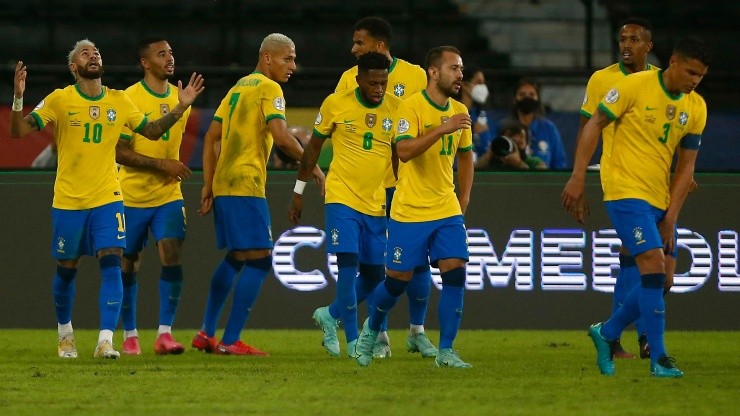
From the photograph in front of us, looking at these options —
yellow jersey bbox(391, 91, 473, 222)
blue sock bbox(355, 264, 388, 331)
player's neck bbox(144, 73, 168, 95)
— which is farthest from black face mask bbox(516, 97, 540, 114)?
yellow jersey bbox(391, 91, 473, 222)

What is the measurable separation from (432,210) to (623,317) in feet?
4.83

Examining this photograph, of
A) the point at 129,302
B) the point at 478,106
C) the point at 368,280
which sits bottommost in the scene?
the point at 129,302

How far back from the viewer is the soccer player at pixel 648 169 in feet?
30.5

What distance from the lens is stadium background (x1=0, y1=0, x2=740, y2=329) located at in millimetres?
13594

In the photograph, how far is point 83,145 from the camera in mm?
10961

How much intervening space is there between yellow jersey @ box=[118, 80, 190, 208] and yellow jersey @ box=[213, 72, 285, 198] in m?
0.45

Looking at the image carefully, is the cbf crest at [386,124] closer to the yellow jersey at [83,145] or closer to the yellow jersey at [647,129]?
the yellow jersey at [647,129]

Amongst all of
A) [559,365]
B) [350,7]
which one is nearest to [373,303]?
[559,365]

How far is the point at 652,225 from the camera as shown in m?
9.36

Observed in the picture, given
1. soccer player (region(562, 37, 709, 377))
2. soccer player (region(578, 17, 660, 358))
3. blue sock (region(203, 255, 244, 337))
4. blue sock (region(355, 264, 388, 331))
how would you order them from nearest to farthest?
soccer player (region(562, 37, 709, 377)) < soccer player (region(578, 17, 660, 358)) < blue sock (region(355, 264, 388, 331)) < blue sock (region(203, 255, 244, 337))

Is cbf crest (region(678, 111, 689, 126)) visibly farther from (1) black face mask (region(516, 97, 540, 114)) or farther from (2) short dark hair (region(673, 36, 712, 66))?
(1) black face mask (region(516, 97, 540, 114))

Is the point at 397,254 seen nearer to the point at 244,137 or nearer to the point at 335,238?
the point at 335,238

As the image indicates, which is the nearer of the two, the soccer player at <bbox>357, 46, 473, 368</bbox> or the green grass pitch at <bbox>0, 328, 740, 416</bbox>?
the green grass pitch at <bbox>0, 328, 740, 416</bbox>

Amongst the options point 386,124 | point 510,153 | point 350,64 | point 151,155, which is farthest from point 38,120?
point 350,64
